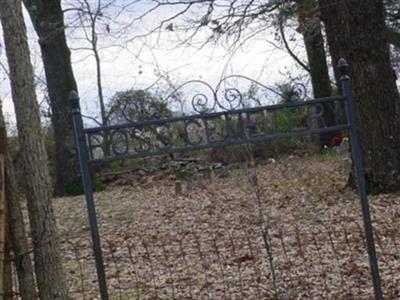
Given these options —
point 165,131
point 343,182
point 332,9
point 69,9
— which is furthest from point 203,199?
point 165,131

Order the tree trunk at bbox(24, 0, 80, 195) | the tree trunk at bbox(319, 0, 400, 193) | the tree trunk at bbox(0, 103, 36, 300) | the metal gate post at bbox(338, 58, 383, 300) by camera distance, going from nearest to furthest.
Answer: the tree trunk at bbox(0, 103, 36, 300) < the metal gate post at bbox(338, 58, 383, 300) < the tree trunk at bbox(319, 0, 400, 193) < the tree trunk at bbox(24, 0, 80, 195)

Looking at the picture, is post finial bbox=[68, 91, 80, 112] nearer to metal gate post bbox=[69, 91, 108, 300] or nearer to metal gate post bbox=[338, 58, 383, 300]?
metal gate post bbox=[69, 91, 108, 300]

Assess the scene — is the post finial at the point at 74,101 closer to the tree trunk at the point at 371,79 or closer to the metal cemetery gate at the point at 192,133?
the metal cemetery gate at the point at 192,133

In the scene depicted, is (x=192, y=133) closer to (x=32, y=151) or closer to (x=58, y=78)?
(x=32, y=151)

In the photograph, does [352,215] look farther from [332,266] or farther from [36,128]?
[36,128]

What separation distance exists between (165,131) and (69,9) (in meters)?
10.7

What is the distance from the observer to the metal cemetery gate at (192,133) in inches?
175

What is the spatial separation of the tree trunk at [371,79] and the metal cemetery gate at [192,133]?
4.74 meters

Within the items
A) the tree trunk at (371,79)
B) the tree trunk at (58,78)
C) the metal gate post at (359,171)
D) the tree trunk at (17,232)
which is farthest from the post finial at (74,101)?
the tree trunk at (58,78)

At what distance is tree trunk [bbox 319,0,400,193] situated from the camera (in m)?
9.57

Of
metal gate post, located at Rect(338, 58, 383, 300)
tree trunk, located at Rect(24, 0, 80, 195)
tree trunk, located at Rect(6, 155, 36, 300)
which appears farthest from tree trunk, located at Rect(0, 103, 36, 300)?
tree trunk, located at Rect(24, 0, 80, 195)

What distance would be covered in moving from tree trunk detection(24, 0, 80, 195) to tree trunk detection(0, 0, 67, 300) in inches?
399

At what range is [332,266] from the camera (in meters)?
6.18

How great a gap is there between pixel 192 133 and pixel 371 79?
17.9 ft
